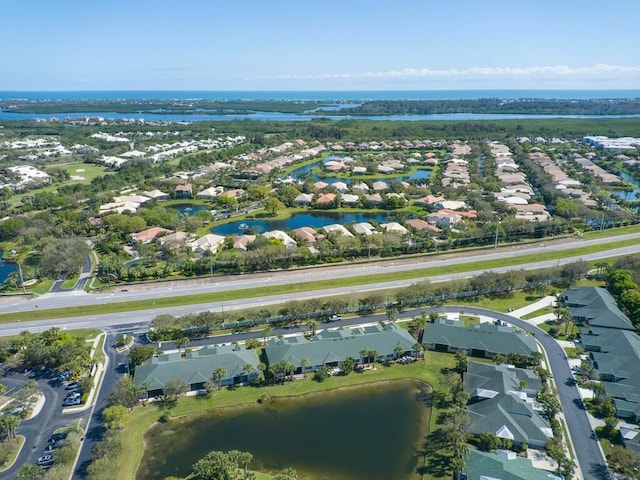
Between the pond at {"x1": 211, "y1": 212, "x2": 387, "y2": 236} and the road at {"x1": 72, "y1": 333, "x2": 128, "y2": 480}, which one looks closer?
the road at {"x1": 72, "y1": 333, "x2": 128, "y2": 480}

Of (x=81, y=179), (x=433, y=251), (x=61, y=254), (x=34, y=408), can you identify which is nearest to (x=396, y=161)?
(x=433, y=251)

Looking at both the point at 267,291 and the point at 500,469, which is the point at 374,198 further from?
the point at 500,469

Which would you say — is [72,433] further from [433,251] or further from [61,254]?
[433,251]

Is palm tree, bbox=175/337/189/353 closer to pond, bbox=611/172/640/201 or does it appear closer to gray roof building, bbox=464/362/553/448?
gray roof building, bbox=464/362/553/448

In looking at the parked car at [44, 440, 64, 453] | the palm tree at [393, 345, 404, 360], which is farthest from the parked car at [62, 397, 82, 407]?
the palm tree at [393, 345, 404, 360]

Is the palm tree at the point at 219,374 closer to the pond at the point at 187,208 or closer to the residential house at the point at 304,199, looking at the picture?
the pond at the point at 187,208

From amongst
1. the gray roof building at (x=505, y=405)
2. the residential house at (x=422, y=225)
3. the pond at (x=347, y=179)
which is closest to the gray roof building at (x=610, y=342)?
the gray roof building at (x=505, y=405)
